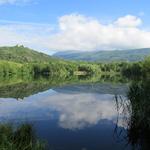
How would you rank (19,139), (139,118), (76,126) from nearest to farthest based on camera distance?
(19,139) → (139,118) → (76,126)

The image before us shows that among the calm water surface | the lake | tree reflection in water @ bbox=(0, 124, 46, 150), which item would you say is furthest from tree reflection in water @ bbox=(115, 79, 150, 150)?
tree reflection in water @ bbox=(0, 124, 46, 150)

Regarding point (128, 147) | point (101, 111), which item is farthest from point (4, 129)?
point (101, 111)

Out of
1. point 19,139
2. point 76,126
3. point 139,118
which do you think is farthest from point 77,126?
point 19,139

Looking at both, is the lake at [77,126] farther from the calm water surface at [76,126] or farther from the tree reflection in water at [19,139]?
the tree reflection in water at [19,139]

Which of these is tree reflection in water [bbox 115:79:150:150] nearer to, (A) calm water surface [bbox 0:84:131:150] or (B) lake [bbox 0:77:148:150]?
(B) lake [bbox 0:77:148:150]

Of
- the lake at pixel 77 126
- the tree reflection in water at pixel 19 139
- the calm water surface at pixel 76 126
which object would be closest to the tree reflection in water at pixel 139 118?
the lake at pixel 77 126

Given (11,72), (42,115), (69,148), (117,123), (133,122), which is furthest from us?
(11,72)

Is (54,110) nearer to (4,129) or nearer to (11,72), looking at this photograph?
(4,129)

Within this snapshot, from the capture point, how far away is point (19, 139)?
18.8 meters

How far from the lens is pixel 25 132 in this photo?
1941 centimetres

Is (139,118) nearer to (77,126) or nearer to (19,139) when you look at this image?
(77,126)

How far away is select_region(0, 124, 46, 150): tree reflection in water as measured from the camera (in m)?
16.7

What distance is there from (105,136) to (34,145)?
1078 cm

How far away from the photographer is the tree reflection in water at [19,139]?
659 inches
